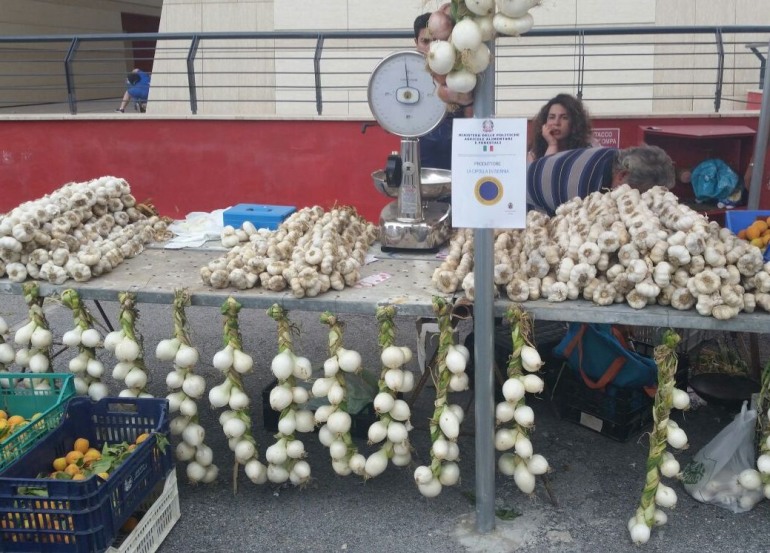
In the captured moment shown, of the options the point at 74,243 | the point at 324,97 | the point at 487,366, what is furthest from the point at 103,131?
the point at 487,366

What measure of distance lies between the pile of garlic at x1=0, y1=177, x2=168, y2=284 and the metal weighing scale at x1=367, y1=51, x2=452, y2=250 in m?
1.46

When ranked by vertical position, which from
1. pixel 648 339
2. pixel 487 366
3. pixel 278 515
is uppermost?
pixel 487 366

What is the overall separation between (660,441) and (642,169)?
167cm

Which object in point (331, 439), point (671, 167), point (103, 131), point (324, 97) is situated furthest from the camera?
point (324, 97)

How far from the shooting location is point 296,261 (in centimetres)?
372

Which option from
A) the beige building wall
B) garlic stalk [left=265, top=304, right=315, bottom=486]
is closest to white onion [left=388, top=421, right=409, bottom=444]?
garlic stalk [left=265, top=304, right=315, bottom=486]

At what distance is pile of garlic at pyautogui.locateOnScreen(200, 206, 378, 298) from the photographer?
11.9ft

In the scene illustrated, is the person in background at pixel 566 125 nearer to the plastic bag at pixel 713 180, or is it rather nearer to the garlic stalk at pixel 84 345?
the plastic bag at pixel 713 180

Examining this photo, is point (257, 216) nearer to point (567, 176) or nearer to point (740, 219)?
point (567, 176)

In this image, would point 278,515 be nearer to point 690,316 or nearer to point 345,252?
point 345,252

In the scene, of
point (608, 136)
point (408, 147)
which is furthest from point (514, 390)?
point (608, 136)

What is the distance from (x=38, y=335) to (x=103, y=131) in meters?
6.24

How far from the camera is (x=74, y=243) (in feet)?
13.5

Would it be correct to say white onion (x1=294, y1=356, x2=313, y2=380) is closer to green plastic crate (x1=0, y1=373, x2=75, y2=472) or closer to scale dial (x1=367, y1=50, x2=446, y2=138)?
green plastic crate (x1=0, y1=373, x2=75, y2=472)
